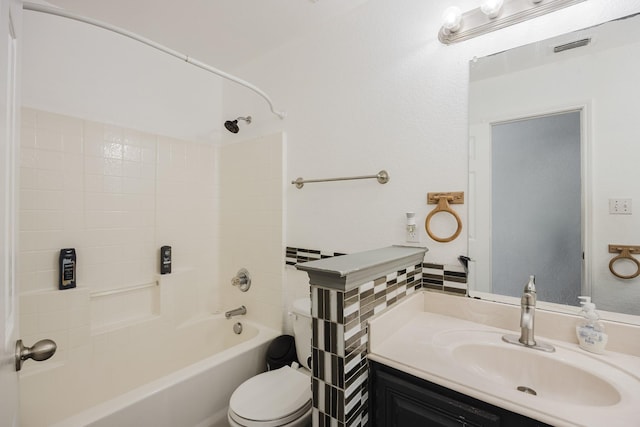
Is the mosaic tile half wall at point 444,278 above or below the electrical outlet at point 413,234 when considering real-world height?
below

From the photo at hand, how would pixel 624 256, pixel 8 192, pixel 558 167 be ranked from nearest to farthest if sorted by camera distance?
pixel 8 192 → pixel 624 256 → pixel 558 167

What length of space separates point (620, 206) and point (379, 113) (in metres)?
1.05

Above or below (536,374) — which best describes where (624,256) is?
above

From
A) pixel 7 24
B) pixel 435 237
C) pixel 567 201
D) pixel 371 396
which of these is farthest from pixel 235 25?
pixel 371 396

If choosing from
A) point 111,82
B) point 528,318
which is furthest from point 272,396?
point 111,82

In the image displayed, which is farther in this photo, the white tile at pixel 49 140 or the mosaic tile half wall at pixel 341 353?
the white tile at pixel 49 140

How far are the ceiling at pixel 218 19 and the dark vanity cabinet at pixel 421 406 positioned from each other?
184 centimetres

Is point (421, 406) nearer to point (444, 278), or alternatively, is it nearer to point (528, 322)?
point (528, 322)

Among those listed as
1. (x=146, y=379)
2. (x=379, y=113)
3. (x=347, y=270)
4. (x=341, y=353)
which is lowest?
(x=146, y=379)

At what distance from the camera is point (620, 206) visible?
101 centimetres

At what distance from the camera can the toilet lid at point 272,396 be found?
1.21 metres

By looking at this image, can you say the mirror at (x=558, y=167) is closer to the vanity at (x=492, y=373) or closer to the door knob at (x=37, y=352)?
the vanity at (x=492, y=373)

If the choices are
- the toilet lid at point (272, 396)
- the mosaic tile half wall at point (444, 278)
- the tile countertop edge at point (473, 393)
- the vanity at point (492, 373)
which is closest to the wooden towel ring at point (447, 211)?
the mosaic tile half wall at point (444, 278)

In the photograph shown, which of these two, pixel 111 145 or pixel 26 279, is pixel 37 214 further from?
pixel 111 145
